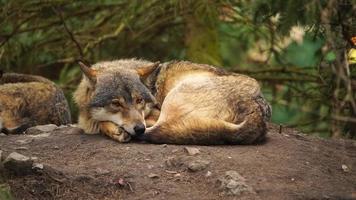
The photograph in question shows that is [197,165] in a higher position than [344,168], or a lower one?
higher

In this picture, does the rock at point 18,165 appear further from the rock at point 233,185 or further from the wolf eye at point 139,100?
the wolf eye at point 139,100

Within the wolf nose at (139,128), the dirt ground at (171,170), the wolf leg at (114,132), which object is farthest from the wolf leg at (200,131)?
the wolf leg at (114,132)

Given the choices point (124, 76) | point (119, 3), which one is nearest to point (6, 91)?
point (124, 76)

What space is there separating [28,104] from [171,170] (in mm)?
2925

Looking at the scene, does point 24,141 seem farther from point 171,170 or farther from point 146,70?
point 171,170

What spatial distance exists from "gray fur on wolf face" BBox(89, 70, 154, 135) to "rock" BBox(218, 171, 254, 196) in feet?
5.07

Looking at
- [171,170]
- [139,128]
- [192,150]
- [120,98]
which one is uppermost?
[120,98]

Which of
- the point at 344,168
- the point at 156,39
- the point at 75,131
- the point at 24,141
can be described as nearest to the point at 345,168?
the point at 344,168

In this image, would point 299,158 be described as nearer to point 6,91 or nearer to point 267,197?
point 267,197

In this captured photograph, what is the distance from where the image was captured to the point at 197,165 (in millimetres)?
6910

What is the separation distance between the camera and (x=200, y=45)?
42.7 feet

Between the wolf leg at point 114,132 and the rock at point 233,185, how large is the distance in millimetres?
1668

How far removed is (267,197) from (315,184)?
69 cm

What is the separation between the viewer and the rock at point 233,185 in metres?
6.41
